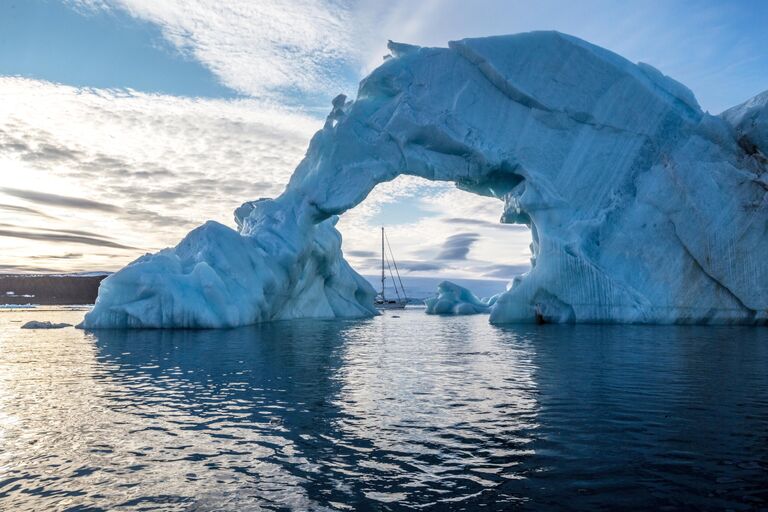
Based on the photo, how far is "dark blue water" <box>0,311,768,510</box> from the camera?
4688 millimetres

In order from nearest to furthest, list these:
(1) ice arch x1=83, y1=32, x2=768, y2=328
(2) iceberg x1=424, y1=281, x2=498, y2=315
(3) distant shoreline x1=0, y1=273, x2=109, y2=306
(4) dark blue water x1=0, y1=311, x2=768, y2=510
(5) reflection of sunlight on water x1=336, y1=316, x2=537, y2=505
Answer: (4) dark blue water x1=0, y1=311, x2=768, y2=510 < (5) reflection of sunlight on water x1=336, y1=316, x2=537, y2=505 < (1) ice arch x1=83, y1=32, x2=768, y2=328 < (2) iceberg x1=424, y1=281, x2=498, y2=315 < (3) distant shoreline x1=0, y1=273, x2=109, y2=306

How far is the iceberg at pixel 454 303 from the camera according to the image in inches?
2040

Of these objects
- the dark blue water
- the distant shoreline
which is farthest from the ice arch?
the distant shoreline

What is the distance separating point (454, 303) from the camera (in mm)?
A: 52625

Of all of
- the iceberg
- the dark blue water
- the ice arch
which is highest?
the ice arch

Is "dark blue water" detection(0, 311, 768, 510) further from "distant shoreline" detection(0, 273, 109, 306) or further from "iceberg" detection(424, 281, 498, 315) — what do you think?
"distant shoreline" detection(0, 273, 109, 306)

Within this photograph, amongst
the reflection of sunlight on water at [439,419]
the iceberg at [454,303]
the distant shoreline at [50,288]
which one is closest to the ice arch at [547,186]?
the reflection of sunlight on water at [439,419]

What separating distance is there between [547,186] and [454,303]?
2527 cm

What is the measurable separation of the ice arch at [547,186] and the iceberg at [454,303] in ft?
66.3

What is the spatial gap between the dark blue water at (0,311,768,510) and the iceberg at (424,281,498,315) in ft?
127

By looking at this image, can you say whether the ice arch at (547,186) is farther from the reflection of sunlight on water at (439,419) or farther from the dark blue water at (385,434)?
the reflection of sunlight on water at (439,419)

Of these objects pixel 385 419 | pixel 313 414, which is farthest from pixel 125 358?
pixel 385 419

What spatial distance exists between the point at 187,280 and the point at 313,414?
17.4 m

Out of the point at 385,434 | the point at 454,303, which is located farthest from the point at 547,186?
the point at 454,303
